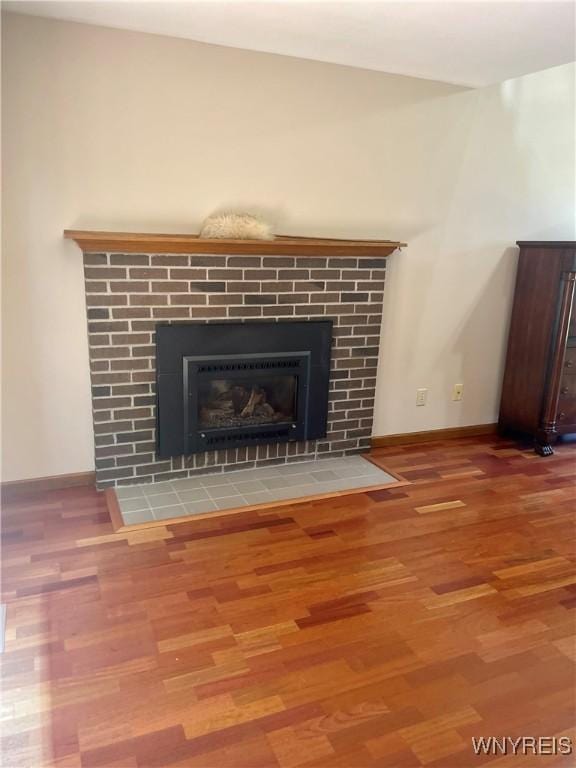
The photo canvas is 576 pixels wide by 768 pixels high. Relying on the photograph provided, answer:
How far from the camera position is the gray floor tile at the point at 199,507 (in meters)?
2.70

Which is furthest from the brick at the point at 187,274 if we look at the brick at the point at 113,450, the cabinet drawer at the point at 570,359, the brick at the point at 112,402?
the cabinet drawer at the point at 570,359

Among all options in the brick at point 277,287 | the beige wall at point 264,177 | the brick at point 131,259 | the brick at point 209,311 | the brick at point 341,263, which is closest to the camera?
the beige wall at point 264,177

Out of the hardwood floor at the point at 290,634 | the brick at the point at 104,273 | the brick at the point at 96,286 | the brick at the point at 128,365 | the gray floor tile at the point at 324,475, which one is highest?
the brick at the point at 104,273

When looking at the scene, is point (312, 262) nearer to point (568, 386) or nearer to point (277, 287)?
point (277, 287)

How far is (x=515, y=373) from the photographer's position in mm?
3738

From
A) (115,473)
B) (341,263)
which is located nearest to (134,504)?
(115,473)

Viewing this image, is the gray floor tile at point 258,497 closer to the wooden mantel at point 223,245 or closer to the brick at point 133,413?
the brick at point 133,413

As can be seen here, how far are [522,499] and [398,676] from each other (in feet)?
5.03

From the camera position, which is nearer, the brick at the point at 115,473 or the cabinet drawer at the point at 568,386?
the brick at the point at 115,473

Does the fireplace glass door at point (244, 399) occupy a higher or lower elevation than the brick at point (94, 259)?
lower

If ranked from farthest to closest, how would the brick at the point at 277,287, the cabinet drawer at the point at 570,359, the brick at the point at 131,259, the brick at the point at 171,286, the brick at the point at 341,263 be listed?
the cabinet drawer at the point at 570,359
the brick at the point at 341,263
the brick at the point at 277,287
the brick at the point at 171,286
the brick at the point at 131,259

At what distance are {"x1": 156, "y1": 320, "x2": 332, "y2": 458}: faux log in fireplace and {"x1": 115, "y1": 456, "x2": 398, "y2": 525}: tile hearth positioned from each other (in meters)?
0.17

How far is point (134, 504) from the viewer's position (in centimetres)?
275

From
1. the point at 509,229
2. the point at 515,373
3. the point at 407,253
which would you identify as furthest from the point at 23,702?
the point at 509,229
